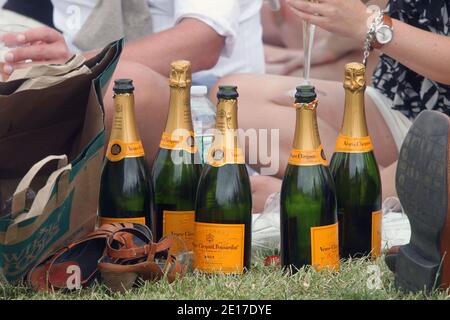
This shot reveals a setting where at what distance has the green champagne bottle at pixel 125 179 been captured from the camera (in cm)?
180

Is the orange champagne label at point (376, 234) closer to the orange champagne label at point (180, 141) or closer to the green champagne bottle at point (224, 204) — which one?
the green champagne bottle at point (224, 204)

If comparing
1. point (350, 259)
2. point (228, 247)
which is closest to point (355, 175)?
point (350, 259)

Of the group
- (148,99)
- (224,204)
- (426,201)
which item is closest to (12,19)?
(148,99)

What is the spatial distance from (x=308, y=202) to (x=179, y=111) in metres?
0.32

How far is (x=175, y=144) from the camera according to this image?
184cm

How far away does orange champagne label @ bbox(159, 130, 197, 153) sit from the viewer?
5.97ft

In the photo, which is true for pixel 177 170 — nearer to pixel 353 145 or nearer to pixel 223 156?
pixel 223 156

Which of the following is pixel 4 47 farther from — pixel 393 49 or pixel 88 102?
pixel 393 49

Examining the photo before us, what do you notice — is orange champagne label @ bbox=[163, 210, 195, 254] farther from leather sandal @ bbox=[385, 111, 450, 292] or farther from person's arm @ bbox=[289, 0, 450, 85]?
person's arm @ bbox=[289, 0, 450, 85]

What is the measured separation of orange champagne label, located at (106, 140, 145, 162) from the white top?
848mm

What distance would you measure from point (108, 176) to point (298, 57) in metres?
1.71

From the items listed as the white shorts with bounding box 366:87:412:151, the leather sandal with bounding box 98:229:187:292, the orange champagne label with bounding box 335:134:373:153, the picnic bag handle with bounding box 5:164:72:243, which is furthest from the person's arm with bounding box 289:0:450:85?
the picnic bag handle with bounding box 5:164:72:243

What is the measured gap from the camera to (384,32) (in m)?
2.13

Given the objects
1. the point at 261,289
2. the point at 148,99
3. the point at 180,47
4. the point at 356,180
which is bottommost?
the point at 261,289
